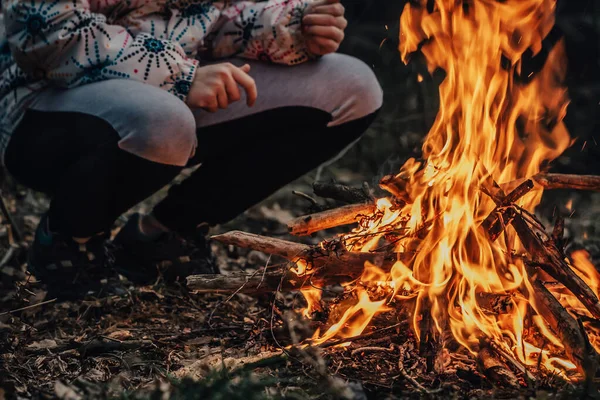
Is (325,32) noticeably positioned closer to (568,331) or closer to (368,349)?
(368,349)

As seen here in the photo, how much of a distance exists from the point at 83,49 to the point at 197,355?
3.46 feet

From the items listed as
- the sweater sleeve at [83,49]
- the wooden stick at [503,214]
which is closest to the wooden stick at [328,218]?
the wooden stick at [503,214]

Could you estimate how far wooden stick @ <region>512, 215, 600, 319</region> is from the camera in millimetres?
2021

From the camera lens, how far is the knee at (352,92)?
2988 millimetres

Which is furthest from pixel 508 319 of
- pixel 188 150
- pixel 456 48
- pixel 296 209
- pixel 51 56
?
pixel 296 209

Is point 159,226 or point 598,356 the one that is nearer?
point 598,356

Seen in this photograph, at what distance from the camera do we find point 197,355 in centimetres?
222

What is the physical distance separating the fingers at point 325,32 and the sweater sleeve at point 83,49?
0.47m

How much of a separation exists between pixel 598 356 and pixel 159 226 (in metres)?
Answer: 1.72

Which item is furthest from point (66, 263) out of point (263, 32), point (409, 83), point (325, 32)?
point (409, 83)

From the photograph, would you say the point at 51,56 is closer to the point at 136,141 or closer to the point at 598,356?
the point at 136,141

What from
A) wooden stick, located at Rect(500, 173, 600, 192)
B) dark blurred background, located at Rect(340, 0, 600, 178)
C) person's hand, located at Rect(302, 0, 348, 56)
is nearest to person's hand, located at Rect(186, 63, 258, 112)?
person's hand, located at Rect(302, 0, 348, 56)

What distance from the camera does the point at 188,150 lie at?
8.46ft

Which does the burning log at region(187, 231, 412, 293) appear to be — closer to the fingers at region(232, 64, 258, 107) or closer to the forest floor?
the forest floor
